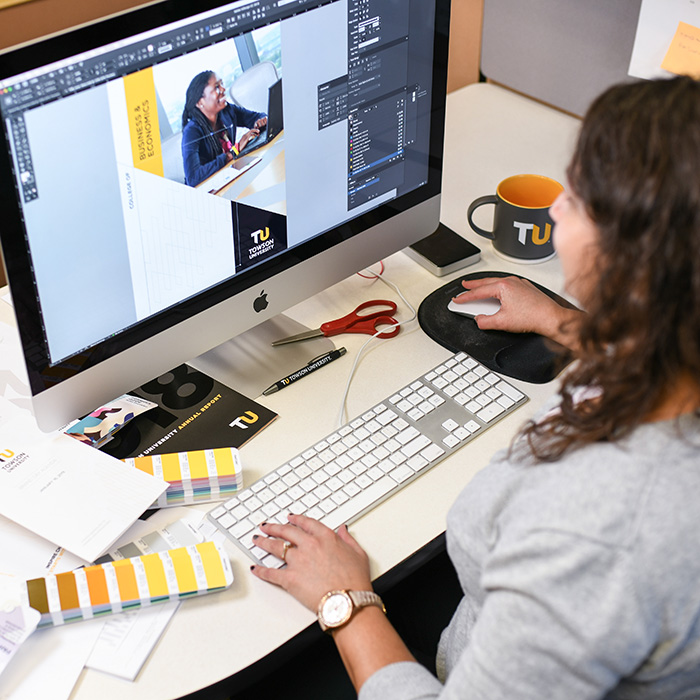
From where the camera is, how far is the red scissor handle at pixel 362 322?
115 centimetres

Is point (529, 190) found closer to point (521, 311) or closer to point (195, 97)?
Answer: point (521, 311)

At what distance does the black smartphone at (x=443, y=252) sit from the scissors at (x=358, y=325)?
117 mm

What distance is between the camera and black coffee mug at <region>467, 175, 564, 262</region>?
1244 millimetres

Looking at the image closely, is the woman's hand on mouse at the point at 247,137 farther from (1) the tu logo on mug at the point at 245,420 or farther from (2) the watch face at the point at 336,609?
(2) the watch face at the point at 336,609

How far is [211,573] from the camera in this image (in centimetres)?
83

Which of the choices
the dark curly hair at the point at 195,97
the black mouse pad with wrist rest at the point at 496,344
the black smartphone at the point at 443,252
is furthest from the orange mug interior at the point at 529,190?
the dark curly hair at the point at 195,97

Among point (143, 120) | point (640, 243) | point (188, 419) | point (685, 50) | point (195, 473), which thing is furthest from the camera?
point (685, 50)

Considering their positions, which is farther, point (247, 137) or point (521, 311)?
point (521, 311)

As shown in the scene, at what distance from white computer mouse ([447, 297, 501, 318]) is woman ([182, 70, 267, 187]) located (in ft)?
1.35

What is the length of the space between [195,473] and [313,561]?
0.56ft

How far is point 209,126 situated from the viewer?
86cm

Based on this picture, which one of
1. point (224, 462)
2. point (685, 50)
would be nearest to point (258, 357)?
point (224, 462)

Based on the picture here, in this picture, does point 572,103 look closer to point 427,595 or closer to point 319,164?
point 319,164

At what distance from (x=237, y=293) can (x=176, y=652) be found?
42cm
